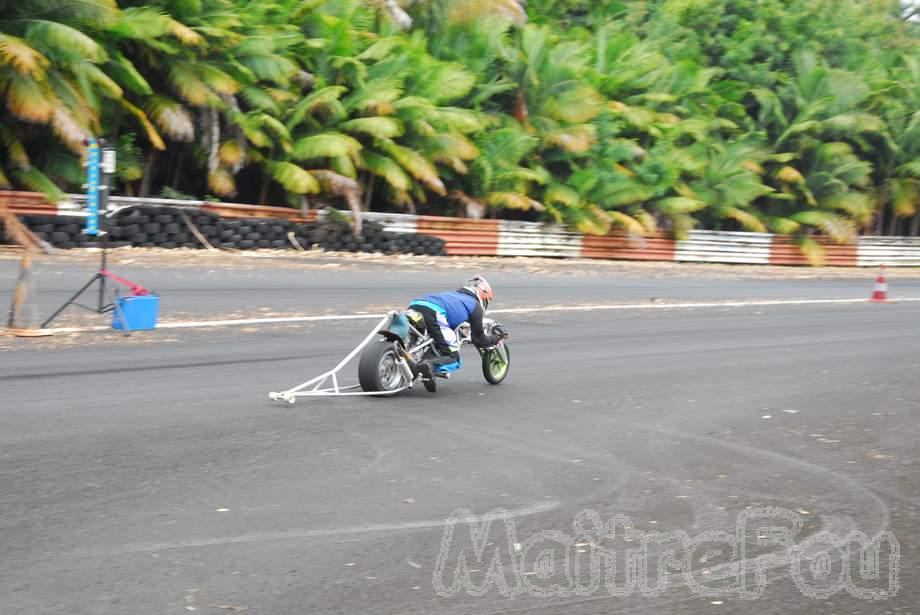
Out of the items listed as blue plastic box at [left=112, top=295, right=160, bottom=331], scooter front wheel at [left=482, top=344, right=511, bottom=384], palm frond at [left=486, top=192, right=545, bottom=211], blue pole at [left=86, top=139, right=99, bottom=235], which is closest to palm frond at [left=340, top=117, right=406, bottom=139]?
palm frond at [left=486, top=192, right=545, bottom=211]

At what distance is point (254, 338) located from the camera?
13812 millimetres

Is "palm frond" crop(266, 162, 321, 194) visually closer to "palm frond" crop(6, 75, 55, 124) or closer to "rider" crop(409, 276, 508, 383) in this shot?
"palm frond" crop(6, 75, 55, 124)

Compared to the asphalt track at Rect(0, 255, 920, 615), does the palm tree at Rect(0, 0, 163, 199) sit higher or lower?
higher

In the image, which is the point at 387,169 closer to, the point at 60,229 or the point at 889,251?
the point at 60,229

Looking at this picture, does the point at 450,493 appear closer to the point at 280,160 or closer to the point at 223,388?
the point at 223,388

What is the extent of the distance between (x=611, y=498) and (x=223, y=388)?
15.0 feet

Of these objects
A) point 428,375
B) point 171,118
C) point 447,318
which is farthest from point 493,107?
point 428,375

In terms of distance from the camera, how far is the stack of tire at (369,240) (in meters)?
25.3

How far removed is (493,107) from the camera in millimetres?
33000

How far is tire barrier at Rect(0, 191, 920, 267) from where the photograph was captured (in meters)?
21.8

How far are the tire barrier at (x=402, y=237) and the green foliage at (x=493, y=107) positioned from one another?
0.62 metres

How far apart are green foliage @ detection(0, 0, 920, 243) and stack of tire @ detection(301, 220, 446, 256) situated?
2.99ft

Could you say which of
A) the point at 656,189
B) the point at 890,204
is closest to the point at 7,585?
the point at 656,189

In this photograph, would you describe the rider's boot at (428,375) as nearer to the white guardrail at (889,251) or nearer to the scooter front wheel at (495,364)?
the scooter front wheel at (495,364)
